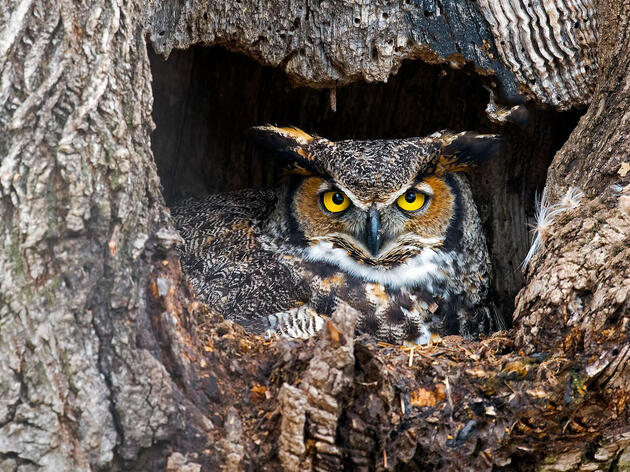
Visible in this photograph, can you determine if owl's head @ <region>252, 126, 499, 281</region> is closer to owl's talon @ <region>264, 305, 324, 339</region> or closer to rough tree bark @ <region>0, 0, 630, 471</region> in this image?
owl's talon @ <region>264, 305, 324, 339</region>

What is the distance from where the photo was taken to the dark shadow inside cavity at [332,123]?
2910 mm

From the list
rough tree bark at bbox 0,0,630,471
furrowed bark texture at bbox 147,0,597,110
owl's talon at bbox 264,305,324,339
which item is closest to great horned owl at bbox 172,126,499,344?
owl's talon at bbox 264,305,324,339

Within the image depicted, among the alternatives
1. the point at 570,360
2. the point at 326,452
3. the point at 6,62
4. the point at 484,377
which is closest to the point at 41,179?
the point at 6,62

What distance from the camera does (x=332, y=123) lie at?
10.5 feet

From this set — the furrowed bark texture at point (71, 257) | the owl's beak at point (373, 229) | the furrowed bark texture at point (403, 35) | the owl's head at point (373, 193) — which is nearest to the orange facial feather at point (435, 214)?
the owl's head at point (373, 193)

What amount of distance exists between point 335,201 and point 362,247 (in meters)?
0.18

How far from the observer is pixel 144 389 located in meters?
1.46

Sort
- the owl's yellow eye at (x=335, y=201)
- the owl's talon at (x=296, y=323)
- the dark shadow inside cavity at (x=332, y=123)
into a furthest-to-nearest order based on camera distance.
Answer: the dark shadow inside cavity at (x=332, y=123)
the owl's yellow eye at (x=335, y=201)
the owl's talon at (x=296, y=323)

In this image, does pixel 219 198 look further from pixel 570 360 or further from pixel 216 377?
pixel 570 360

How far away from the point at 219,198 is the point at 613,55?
1.53 meters

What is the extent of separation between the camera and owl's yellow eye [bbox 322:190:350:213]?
2443 mm

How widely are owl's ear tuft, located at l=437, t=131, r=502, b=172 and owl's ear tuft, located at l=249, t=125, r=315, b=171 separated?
454mm

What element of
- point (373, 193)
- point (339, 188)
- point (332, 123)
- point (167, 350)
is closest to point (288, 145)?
point (339, 188)

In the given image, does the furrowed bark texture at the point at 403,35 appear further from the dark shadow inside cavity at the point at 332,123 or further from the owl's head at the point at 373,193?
the dark shadow inside cavity at the point at 332,123
